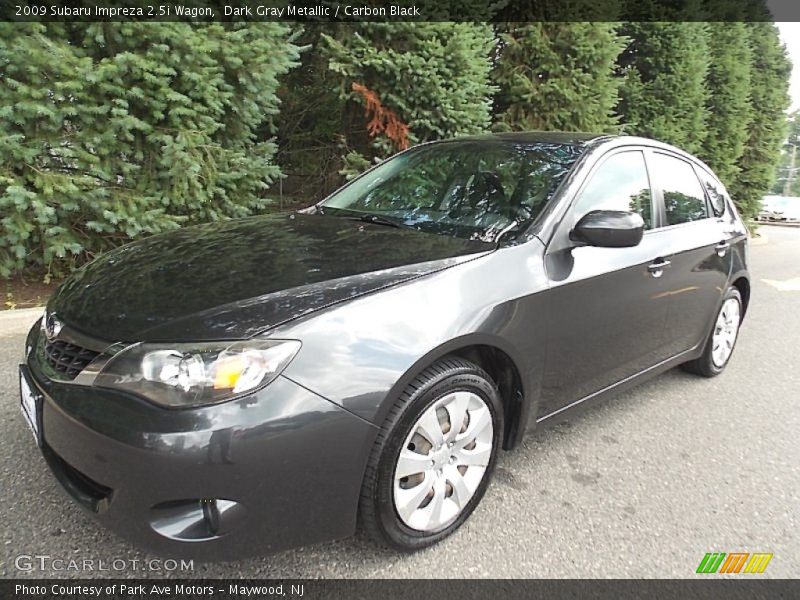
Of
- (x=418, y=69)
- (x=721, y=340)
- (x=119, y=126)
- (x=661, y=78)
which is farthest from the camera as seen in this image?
(x=661, y=78)

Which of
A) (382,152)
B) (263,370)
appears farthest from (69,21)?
(263,370)

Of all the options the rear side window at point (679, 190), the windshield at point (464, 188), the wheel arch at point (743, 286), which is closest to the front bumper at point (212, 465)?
the windshield at point (464, 188)

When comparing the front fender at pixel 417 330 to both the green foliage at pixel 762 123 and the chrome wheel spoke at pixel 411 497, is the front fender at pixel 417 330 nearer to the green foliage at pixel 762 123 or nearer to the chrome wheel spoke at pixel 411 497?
the chrome wheel spoke at pixel 411 497

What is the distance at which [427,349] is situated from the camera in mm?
1998

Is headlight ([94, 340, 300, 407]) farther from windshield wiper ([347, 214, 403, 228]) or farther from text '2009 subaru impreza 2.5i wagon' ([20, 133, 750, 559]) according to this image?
windshield wiper ([347, 214, 403, 228])

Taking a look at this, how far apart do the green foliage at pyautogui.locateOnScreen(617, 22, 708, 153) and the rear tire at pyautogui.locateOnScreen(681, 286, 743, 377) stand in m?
6.97

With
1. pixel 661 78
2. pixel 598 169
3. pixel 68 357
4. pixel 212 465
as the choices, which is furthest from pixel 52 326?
pixel 661 78

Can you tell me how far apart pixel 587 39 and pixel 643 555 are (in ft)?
24.8

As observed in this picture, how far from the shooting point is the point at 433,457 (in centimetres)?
214

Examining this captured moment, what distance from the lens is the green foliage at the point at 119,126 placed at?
14.4 ft

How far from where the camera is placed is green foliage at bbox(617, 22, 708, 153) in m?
10.4

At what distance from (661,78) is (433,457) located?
10491 millimetres

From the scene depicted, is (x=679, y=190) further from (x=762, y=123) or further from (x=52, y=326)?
(x=762, y=123)

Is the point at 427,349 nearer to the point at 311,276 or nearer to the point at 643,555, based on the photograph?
the point at 311,276
